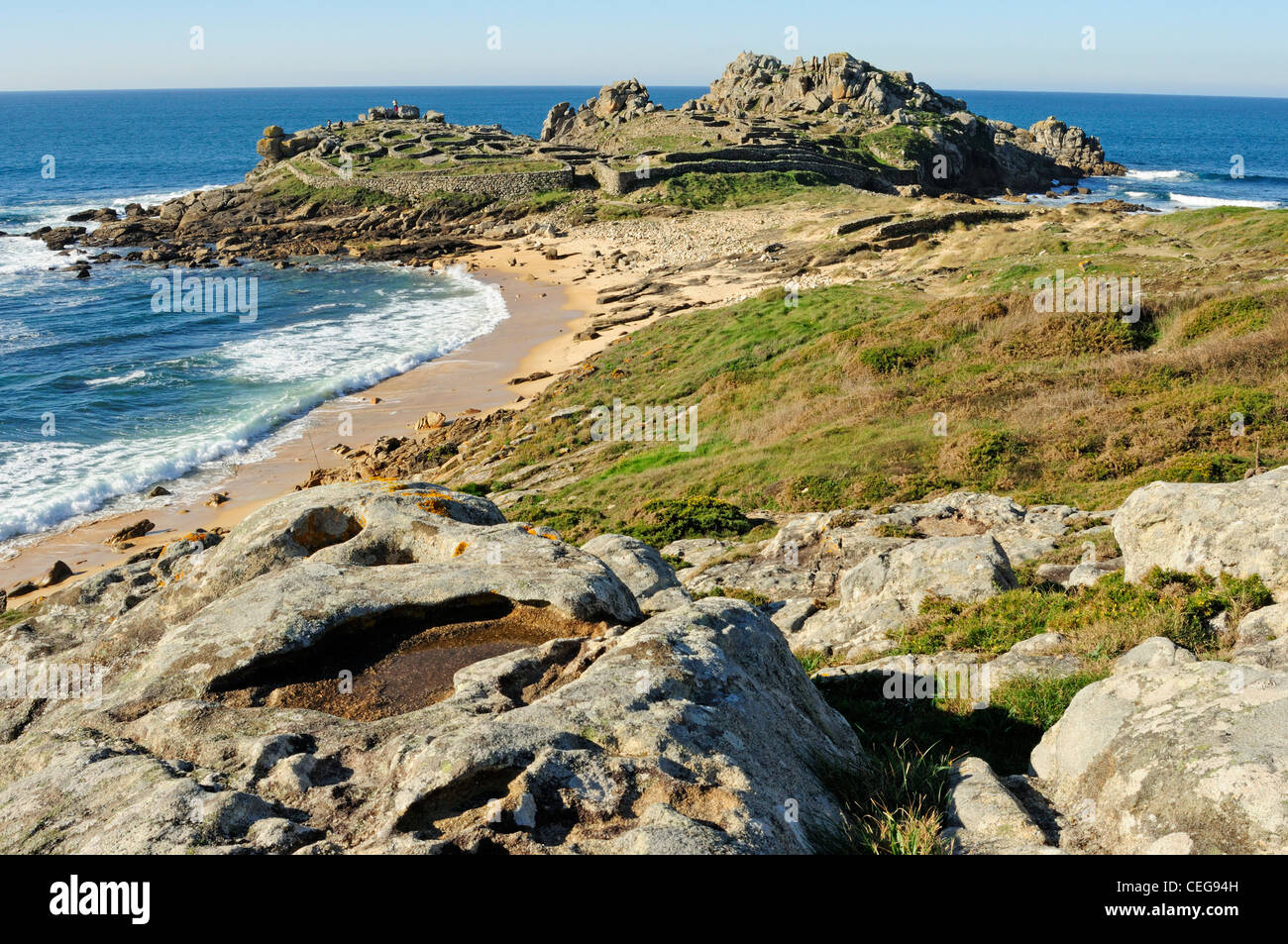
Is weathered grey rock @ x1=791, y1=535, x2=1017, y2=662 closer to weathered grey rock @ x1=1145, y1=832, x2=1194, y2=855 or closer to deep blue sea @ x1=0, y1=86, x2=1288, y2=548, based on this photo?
weathered grey rock @ x1=1145, y1=832, x2=1194, y2=855

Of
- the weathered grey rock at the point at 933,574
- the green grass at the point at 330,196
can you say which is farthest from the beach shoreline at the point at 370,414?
the green grass at the point at 330,196

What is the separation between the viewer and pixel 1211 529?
9742mm

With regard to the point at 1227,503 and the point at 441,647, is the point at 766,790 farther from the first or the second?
the point at 1227,503

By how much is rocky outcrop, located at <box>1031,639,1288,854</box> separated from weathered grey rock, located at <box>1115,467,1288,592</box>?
146 inches

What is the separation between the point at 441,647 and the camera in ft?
25.7

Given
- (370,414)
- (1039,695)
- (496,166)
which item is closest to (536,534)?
(1039,695)

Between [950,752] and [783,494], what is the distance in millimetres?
12362

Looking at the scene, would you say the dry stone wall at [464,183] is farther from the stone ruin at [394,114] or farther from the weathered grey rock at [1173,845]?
the weathered grey rock at [1173,845]

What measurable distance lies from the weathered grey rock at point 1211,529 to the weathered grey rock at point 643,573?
18.8 feet

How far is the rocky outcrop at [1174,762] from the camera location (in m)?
4.95

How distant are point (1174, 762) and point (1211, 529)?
17.9ft

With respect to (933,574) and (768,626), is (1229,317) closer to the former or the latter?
(933,574)

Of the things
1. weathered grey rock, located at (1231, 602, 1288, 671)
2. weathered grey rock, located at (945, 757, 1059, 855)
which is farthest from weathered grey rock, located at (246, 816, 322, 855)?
weathered grey rock, located at (1231, 602, 1288, 671)

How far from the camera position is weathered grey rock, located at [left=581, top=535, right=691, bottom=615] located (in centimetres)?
983
